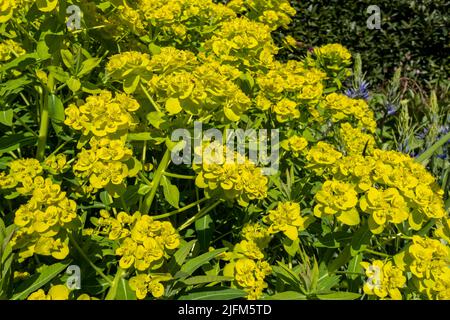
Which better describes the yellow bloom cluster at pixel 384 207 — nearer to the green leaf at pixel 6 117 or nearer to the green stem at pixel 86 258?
the green stem at pixel 86 258

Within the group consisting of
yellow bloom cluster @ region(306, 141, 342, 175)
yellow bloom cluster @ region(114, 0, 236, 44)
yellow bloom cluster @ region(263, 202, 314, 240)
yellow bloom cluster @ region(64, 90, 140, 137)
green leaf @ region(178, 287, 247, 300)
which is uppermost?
yellow bloom cluster @ region(114, 0, 236, 44)

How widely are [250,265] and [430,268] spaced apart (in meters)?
0.51

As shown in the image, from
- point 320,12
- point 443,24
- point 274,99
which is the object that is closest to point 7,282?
point 274,99

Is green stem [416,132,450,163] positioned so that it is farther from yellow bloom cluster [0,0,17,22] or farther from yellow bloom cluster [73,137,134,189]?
yellow bloom cluster [0,0,17,22]

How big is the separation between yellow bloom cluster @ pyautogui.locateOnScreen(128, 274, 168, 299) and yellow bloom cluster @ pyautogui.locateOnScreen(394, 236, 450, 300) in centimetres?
69

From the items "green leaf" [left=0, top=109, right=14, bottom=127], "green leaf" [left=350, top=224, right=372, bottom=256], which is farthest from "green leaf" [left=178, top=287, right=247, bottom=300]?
"green leaf" [left=0, top=109, right=14, bottom=127]

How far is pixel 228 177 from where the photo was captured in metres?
1.52

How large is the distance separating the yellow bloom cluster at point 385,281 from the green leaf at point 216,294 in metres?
0.37

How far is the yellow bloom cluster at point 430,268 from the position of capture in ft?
4.81

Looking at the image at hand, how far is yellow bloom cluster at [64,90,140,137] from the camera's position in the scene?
59.4 inches

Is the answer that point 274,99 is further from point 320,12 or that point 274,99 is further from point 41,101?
point 320,12

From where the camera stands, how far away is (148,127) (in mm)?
1854

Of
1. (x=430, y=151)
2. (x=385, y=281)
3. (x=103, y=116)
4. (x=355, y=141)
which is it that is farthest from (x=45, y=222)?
(x=430, y=151)

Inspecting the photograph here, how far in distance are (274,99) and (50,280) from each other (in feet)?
3.53
